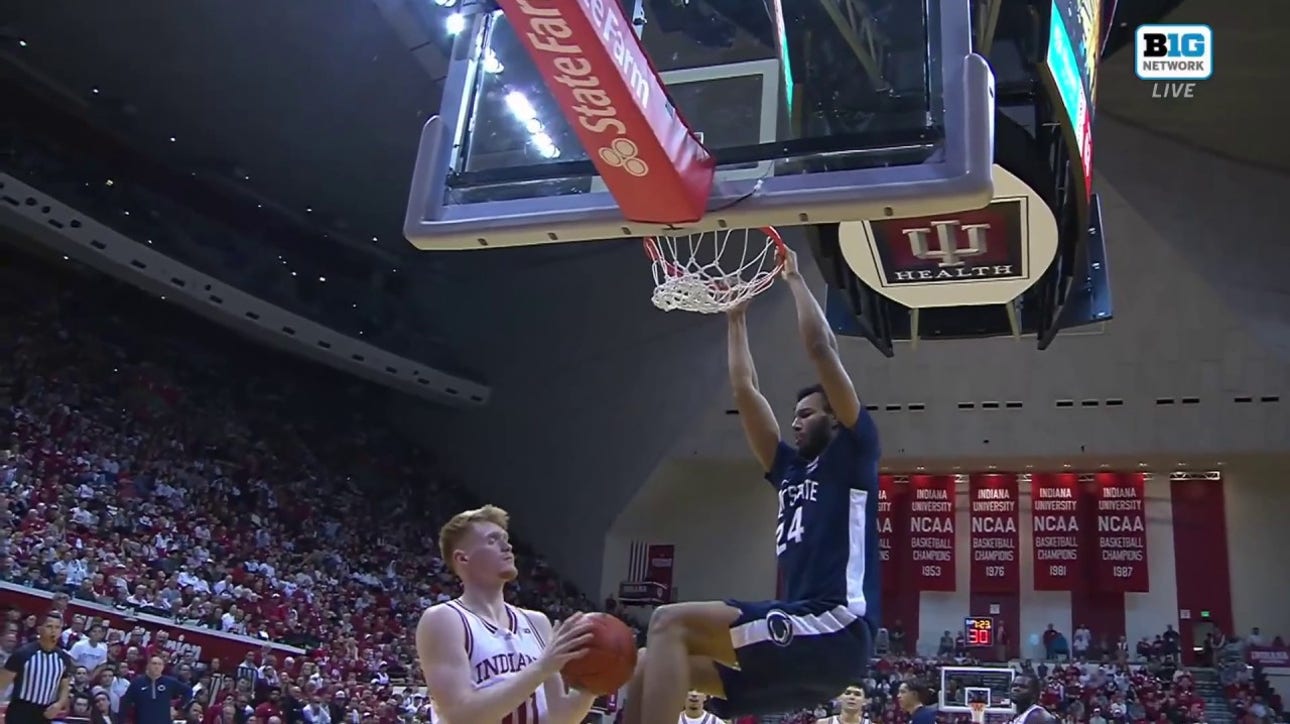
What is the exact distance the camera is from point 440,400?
90.4ft

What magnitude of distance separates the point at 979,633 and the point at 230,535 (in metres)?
14.0

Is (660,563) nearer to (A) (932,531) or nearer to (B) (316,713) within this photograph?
(A) (932,531)

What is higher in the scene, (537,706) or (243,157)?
(243,157)

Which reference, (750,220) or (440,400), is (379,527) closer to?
(440,400)

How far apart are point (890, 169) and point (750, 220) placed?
0.52m

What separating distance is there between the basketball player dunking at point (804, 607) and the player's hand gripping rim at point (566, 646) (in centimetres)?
29

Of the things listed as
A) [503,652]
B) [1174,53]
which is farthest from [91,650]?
[1174,53]

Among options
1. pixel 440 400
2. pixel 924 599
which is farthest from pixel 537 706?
pixel 440 400

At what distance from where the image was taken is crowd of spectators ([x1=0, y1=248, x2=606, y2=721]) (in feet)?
47.6

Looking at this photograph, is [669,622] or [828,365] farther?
[828,365]

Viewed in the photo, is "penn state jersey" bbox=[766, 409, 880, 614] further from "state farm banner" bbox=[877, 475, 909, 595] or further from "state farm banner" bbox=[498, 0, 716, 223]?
"state farm banner" bbox=[877, 475, 909, 595]

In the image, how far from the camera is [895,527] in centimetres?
2520

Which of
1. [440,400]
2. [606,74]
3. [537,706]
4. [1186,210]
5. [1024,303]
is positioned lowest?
[537,706]

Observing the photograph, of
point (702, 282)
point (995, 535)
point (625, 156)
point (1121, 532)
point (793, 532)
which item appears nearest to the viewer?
point (793, 532)
